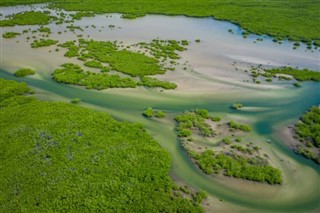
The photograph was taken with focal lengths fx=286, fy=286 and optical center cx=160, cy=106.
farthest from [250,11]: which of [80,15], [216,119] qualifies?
[216,119]

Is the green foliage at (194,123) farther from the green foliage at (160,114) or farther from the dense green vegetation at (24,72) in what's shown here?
the dense green vegetation at (24,72)

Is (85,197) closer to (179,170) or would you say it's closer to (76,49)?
(179,170)

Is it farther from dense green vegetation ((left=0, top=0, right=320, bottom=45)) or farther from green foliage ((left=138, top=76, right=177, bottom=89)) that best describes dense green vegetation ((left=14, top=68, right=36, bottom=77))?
dense green vegetation ((left=0, top=0, right=320, bottom=45))

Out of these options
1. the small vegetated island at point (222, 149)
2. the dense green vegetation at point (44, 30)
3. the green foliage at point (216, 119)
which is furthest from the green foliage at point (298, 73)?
the dense green vegetation at point (44, 30)

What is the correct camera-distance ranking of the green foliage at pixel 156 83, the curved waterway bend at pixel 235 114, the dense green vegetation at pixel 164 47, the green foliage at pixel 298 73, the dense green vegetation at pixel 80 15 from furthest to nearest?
the dense green vegetation at pixel 80 15 < the dense green vegetation at pixel 164 47 < the green foliage at pixel 298 73 < the green foliage at pixel 156 83 < the curved waterway bend at pixel 235 114

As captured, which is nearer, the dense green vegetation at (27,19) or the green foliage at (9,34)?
the green foliage at (9,34)

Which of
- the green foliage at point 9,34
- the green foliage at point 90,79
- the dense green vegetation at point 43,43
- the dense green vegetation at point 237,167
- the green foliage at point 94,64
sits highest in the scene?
the green foliage at point 9,34
